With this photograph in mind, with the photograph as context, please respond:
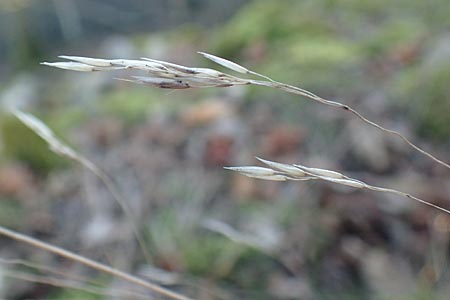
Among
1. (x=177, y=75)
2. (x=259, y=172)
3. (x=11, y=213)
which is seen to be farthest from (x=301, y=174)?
(x=11, y=213)

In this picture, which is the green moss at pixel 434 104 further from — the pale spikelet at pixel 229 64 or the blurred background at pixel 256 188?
the pale spikelet at pixel 229 64

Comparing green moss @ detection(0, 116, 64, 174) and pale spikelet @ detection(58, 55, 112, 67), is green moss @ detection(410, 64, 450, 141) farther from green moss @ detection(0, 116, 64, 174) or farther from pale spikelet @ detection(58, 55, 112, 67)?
pale spikelet @ detection(58, 55, 112, 67)

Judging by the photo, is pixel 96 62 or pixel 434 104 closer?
pixel 96 62

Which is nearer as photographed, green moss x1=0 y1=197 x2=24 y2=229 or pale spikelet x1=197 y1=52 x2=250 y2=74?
pale spikelet x1=197 y1=52 x2=250 y2=74

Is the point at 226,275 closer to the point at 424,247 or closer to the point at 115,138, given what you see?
the point at 424,247

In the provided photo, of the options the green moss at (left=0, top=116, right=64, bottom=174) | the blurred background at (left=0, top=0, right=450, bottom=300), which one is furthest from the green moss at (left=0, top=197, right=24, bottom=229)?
the green moss at (left=0, top=116, right=64, bottom=174)

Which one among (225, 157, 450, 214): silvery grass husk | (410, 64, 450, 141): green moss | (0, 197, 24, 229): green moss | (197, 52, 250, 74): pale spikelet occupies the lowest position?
(225, 157, 450, 214): silvery grass husk

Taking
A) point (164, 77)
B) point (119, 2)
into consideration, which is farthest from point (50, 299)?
point (119, 2)

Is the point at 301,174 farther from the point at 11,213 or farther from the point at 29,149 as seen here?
the point at 29,149

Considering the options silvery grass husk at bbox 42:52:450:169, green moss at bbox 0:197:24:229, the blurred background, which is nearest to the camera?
silvery grass husk at bbox 42:52:450:169
